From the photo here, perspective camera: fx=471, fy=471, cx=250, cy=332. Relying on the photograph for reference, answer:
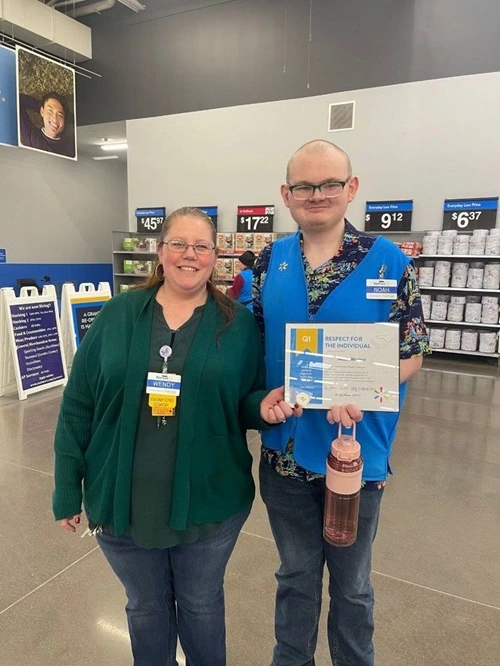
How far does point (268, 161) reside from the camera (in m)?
8.39

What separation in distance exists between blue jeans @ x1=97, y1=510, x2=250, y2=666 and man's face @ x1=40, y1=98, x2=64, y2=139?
8487 millimetres

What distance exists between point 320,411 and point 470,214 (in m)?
6.67

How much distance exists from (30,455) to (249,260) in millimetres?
3364

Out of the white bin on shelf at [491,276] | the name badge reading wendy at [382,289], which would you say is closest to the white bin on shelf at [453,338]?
the white bin on shelf at [491,276]

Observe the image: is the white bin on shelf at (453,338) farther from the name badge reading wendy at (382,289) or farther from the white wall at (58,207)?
the white wall at (58,207)

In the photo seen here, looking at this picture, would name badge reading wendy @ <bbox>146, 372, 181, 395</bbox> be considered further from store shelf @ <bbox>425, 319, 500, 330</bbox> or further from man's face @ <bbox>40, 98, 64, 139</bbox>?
man's face @ <bbox>40, 98, 64, 139</bbox>

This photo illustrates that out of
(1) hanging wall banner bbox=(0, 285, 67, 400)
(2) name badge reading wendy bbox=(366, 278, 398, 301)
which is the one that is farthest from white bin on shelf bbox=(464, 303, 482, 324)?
(2) name badge reading wendy bbox=(366, 278, 398, 301)

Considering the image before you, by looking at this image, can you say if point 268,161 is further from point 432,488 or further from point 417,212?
point 432,488

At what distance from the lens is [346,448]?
4.03ft

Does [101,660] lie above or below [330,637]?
Result: below

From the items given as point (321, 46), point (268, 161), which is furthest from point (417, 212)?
point (321, 46)

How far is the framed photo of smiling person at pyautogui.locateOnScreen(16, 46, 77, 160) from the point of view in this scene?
7.68 m

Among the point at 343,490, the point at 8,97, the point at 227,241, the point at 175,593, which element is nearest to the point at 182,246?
the point at 343,490

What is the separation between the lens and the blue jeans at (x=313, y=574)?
1388 millimetres
